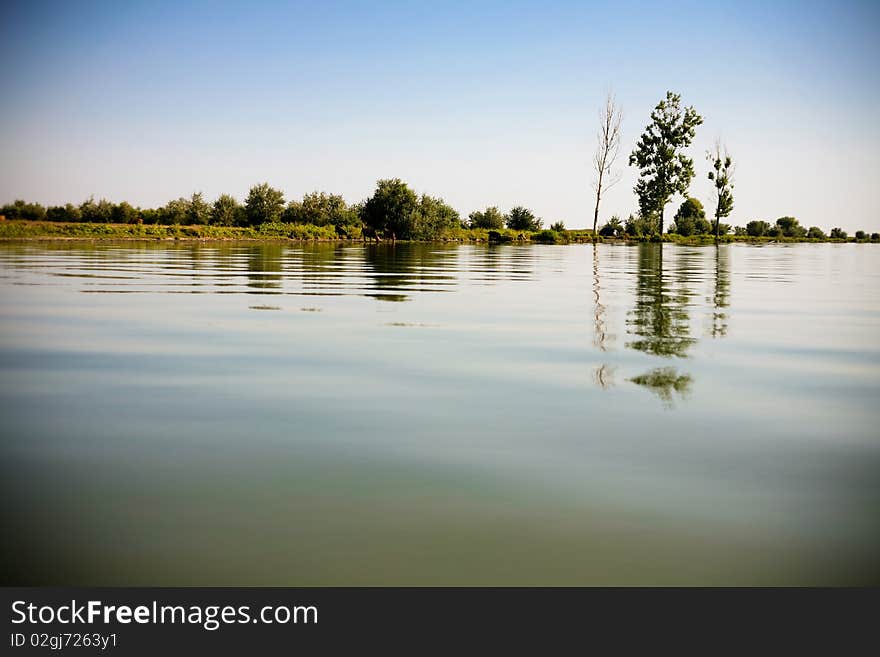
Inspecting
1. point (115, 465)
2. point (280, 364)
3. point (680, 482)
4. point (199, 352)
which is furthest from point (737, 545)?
point (199, 352)

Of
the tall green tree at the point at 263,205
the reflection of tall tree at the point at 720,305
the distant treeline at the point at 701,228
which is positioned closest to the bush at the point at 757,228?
the distant treeline at the point at 701,228

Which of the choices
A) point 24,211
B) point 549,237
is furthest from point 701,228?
point 24,211

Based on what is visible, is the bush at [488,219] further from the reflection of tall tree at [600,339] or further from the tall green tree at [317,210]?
the reflection of tall tree at [600,339]

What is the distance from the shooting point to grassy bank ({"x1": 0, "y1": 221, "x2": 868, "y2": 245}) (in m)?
48.4

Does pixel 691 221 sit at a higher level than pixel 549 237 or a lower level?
higher

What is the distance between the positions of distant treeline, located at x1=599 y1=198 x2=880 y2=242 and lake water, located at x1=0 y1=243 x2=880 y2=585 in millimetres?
65553

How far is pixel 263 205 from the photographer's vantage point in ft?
226

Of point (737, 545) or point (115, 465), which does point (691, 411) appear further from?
point (115, 465)

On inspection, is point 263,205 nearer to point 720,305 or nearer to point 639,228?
point 639,228

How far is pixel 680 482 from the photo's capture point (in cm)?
334

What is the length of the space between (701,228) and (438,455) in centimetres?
8522

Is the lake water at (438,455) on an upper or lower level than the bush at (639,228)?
lower

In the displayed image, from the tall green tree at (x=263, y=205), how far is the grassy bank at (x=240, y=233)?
7.06m

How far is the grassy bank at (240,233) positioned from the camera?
48.4 m
